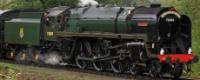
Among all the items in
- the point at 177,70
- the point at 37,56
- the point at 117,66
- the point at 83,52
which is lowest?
the point at 37,56

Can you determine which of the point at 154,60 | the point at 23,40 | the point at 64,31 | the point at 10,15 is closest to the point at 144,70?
the point at 154,60

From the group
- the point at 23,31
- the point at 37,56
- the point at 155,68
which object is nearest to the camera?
the point at 155,68

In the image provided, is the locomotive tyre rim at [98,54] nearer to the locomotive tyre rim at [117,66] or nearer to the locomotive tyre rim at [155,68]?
the locomotive tyre rim at [117,66]

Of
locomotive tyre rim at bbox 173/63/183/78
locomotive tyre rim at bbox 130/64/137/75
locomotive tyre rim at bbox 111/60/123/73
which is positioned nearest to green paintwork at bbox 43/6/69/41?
locomotive tyre rim at bbox 111/60/123/73

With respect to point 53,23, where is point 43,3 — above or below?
above

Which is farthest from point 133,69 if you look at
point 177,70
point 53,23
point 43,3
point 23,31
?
point 43,3

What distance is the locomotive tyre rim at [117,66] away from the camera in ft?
66.0

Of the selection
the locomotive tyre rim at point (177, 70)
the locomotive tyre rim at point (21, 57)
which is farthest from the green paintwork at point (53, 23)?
the locomotive tyre rim at point (177, 70)

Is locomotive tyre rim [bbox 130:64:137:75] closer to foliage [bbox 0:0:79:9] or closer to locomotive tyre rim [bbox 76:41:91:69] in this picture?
locomotive tyre rim [bbox 76:41:91:69]

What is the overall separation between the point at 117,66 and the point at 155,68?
7.84 feet

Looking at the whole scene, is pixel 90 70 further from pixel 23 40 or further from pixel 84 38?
pixel 23 40

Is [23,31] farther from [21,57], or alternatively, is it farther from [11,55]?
[11,55]

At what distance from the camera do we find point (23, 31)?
26078mm

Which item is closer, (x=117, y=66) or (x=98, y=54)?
(x=117, y=66)
